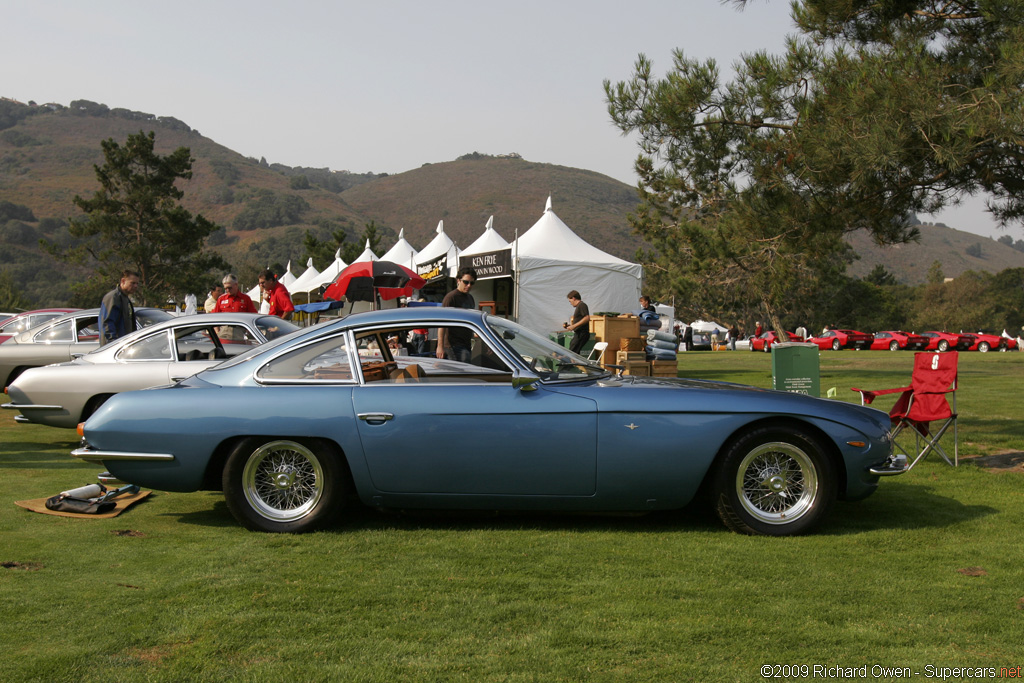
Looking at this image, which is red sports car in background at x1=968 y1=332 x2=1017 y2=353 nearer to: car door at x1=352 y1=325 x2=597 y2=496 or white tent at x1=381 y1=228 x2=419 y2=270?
white tent at x1=381 y1=228 x2=419 y2=270

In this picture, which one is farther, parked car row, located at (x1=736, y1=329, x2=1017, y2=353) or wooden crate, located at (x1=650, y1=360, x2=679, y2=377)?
parked car row, located at (x1=736, y1=329, x2=1017, y2=353)

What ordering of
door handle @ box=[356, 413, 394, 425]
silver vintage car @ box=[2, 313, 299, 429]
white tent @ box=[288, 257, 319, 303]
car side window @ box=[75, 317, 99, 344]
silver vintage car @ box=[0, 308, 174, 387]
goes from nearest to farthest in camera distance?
door handle @ box=[356, 413, 394, 425] → silver vintage car @ box=[2, 313, 299, 429] → silver vintage car @ box=[0, 308, 174, 387] → car side window @ box=[75, 317, 99, 344] → white tent @ box=[288, 257, 319, 303]

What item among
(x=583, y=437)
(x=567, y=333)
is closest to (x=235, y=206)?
(x=567, y=333)

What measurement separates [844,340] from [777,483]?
39657mm

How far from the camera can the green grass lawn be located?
9.73 feet

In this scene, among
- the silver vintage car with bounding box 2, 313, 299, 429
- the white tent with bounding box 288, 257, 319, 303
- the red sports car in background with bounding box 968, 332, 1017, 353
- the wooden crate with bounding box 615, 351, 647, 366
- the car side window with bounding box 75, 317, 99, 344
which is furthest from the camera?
the red sports car in background with bounding box 968, 332, 1017, 353

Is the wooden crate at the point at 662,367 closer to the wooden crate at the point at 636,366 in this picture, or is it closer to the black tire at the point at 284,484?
the wooden crate at the point at 636,366

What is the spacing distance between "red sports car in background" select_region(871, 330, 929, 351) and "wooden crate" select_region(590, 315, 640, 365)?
99.6 ft

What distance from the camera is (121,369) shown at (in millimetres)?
7535

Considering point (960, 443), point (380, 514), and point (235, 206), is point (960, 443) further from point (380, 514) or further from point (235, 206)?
point (235, 206)

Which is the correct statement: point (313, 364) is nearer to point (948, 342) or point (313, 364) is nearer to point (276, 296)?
point (276, 296)

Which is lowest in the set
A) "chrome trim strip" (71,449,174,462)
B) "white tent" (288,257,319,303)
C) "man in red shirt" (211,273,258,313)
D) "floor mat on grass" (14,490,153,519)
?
"floor mat on grass" (14,490,153,519)

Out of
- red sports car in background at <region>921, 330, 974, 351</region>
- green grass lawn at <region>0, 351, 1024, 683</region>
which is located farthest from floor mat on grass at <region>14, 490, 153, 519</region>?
red sports car in background at <region>921, 330, 974, 351</region>

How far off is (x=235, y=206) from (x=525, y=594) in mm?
151770
